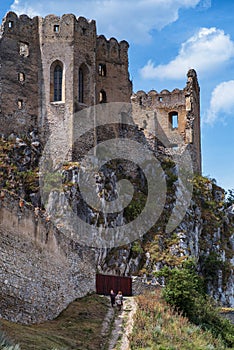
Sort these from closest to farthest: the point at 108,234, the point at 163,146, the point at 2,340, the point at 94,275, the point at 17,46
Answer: the point at 2,340, the point at 94,275, the point at 108,234, the point at 17,46, the point at 163,146

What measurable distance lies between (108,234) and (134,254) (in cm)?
214

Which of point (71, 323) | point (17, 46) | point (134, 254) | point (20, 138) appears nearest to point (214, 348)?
point (71, 323)

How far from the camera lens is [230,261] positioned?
199 feet

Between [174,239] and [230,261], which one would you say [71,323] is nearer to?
[174,239]

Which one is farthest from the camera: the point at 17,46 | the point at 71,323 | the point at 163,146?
the point at 163,146

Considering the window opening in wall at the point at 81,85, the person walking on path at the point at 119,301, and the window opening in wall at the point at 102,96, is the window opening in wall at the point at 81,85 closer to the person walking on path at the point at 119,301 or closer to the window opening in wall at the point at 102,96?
the window opening in wall at the point at 102,96

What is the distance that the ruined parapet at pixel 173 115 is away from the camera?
212 feet

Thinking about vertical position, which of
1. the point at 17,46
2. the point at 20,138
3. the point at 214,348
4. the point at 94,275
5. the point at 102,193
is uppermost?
the point at 17,46

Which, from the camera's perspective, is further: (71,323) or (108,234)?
(108,234)

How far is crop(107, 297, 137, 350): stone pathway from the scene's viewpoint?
3045cm

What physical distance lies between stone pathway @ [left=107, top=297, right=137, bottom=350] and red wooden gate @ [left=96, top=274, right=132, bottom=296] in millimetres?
1152

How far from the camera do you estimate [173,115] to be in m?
67.2

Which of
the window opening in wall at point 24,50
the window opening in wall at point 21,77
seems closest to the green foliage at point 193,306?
the window opening in wall at point 21,77

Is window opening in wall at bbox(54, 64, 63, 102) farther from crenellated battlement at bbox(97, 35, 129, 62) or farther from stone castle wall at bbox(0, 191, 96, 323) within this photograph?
stone castle wall at bbox(0, 191, 96, 323)
